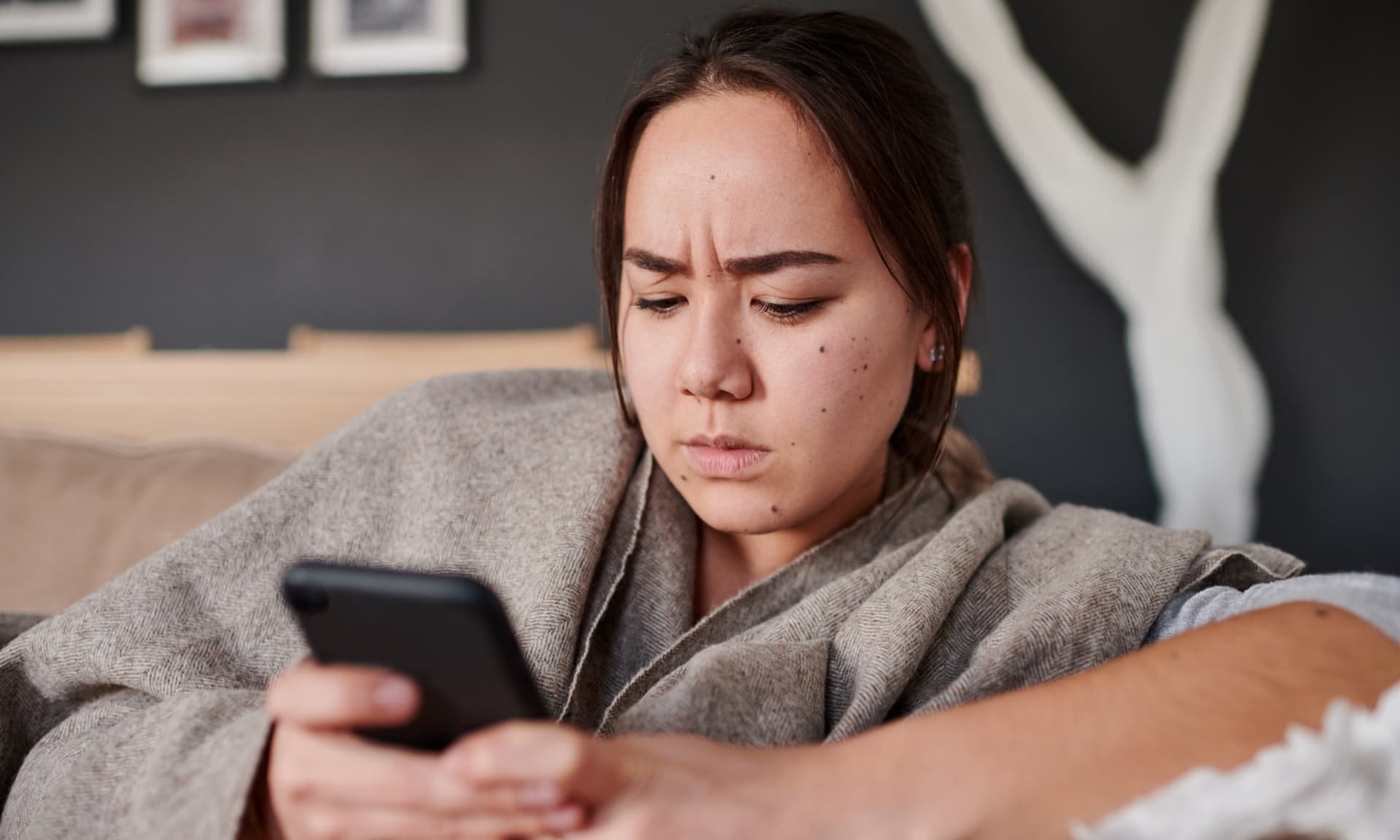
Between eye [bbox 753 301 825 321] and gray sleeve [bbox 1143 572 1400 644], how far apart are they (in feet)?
1.25

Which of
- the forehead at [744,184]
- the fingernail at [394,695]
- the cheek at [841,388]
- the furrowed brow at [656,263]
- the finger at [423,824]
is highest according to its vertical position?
the forehead at [744,184]

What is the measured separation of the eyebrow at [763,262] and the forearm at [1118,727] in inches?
15.8

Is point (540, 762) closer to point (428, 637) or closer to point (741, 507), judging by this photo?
point (428, 637)

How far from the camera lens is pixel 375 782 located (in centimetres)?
54

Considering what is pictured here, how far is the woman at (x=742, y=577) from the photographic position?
1.91ft

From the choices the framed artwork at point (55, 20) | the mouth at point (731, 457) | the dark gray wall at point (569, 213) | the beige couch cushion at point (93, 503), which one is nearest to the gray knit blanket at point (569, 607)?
the mouth at point (731, 457)

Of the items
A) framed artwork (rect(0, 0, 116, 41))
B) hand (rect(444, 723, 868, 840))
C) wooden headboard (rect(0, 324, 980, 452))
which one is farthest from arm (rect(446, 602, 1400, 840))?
framed artwork (rect(0, 0, 116, 41))

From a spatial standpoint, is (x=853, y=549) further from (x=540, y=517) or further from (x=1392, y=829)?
(x=1392, y=829)

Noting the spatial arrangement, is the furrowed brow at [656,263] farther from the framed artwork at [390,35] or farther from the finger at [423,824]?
the framed artwork at [390,35]

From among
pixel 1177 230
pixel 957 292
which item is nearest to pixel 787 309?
pixel 957 292

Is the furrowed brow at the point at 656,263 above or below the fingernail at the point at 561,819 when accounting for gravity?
above

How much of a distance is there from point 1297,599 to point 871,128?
507 millimetres

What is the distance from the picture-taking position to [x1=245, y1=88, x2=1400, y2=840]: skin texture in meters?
0.53

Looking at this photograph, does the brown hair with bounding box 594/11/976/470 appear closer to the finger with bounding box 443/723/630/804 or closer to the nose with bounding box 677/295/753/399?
the nose with bounding box 677/295/753/399
